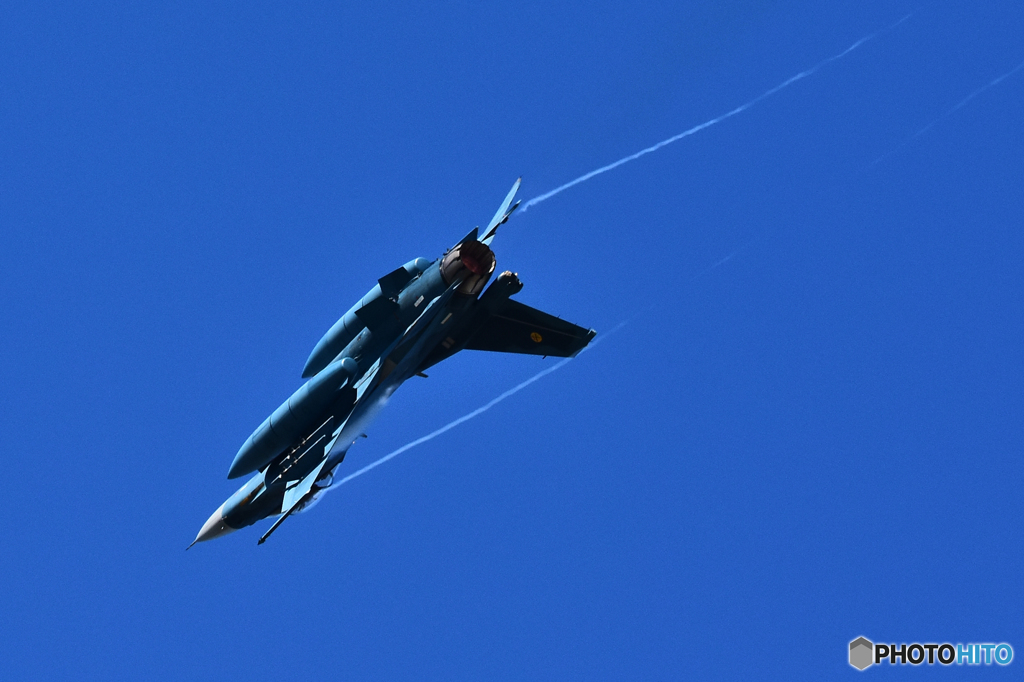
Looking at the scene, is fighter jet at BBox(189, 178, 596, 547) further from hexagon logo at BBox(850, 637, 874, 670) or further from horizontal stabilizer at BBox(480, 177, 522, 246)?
hexagon logo at BBox(850, 637, 874, 670)

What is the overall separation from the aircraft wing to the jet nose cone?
7319 millimetres

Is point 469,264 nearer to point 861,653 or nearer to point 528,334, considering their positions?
point 528,334

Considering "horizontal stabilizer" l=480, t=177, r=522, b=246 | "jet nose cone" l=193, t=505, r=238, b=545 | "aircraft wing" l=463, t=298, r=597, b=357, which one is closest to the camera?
"horizontal stabilizer" l=480, t=177, r=522, b=246

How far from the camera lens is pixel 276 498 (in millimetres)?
27609

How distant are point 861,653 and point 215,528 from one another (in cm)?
1576

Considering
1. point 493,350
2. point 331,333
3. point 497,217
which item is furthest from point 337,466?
point 497,217

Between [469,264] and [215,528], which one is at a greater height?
[469,264]

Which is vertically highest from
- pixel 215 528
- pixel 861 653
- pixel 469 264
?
pixel 469 264

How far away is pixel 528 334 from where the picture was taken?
2795 cm

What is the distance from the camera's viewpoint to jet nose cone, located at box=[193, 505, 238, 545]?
1099 inches

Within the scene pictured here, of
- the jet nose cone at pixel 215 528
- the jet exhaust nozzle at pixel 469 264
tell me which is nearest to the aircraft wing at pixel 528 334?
the jet exhaust nozzle at pixel 469 264

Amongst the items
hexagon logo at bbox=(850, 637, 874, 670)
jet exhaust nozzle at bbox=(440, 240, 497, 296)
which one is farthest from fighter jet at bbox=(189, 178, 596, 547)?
hexagon logo at bbox=(850, 637, 874, 670)

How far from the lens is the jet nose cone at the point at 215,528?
27922mm

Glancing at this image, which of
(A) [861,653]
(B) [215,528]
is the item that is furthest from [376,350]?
(A) [861,653]
